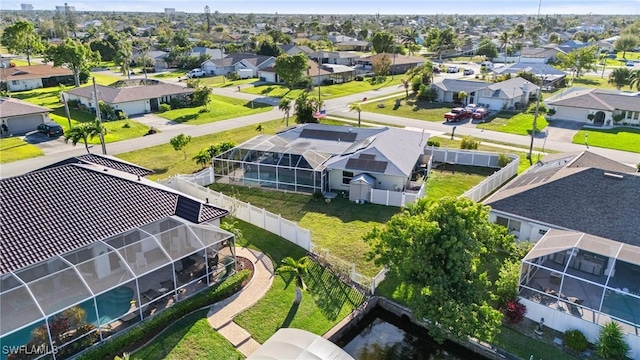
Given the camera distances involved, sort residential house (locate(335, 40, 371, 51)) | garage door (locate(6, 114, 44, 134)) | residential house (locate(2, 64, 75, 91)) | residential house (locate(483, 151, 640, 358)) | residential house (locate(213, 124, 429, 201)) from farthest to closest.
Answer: residential house (locate(335, 40, 371, 51)) → residential house (locate(2, 64, 75, 91)) → garage door (locate(6, 114, 44, 134)) → residential house (locate(213, 124, 429, 201)) → residential house (locate(483, 151, 640, 358))

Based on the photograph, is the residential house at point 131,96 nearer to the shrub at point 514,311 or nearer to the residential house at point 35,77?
the residential house at point 35,77

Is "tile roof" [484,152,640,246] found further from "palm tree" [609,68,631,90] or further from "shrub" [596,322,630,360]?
"palm tree" [609,68,631,90]

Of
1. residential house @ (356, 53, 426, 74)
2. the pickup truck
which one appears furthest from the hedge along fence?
residential house @ (356, 53, 426, 74)

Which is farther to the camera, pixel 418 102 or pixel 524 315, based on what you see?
pixel 418 102

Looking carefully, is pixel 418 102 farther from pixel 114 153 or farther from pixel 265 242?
pixel 265 242

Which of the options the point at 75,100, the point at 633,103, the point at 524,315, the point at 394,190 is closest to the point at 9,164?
the point at 75,100

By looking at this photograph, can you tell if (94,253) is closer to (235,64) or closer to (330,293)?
(330,293)
